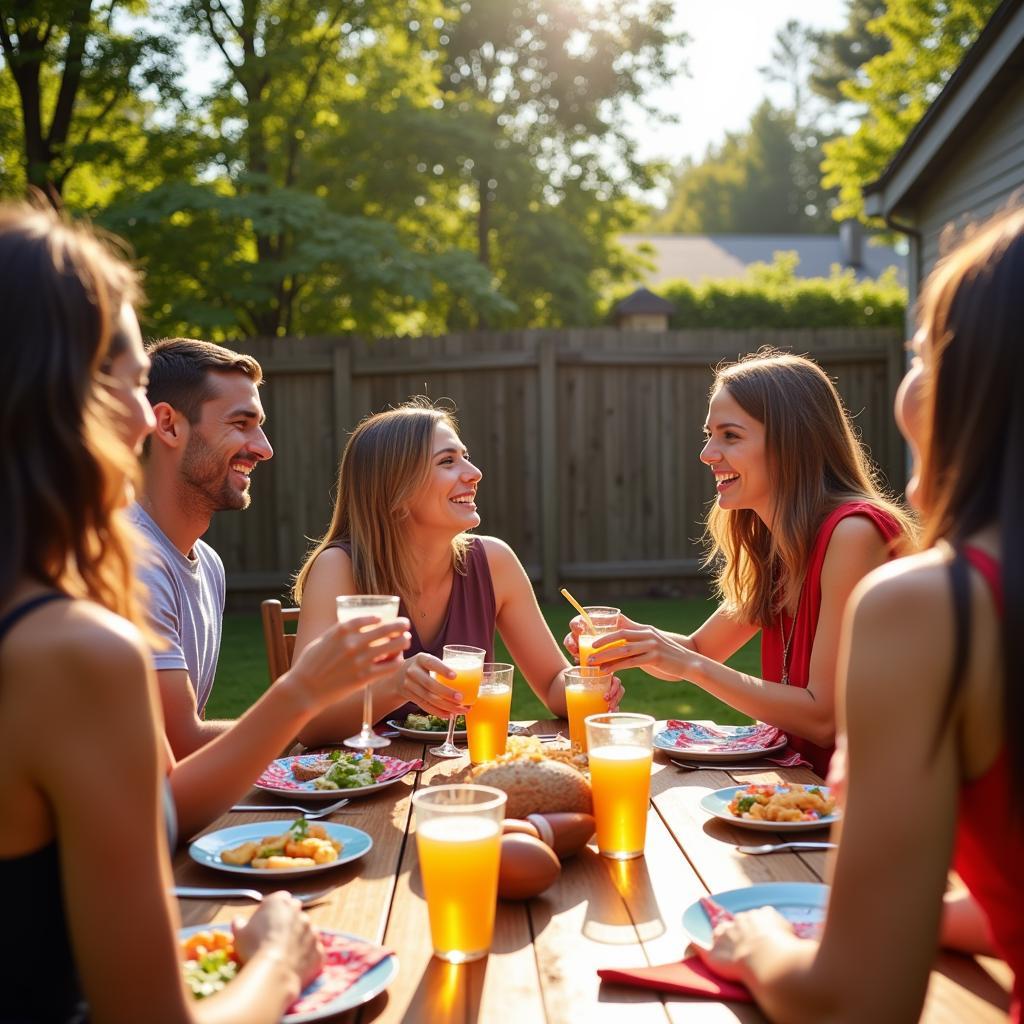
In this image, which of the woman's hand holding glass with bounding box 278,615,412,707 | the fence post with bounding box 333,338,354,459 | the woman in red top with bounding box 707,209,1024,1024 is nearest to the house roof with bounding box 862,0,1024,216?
the fence post with bounding box 333,338,354,459

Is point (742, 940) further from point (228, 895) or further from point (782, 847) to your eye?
point (228, 895)

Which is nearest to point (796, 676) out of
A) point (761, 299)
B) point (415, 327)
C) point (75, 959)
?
point (75, 959)

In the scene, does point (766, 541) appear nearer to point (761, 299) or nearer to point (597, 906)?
point (597, 906)

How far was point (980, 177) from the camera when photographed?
9156 mm

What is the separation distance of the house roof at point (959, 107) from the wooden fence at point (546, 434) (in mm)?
1420

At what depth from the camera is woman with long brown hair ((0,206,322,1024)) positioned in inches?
44.5

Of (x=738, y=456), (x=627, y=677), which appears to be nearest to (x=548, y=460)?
(x=627, y=677)

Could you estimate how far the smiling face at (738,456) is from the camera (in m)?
3.25

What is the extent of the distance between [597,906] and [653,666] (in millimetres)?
1002

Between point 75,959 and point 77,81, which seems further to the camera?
point 77,81

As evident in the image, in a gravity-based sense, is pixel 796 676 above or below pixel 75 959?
below

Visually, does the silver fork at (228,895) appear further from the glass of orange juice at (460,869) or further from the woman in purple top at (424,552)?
the woman in purple top at (424,552)

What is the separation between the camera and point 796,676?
3.10 meters

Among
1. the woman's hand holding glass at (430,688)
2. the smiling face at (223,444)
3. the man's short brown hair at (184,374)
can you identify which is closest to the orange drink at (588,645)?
the woman's hand holding glass at (430,688)
